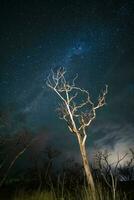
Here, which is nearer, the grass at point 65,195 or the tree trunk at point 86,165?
the grass at point 65,195

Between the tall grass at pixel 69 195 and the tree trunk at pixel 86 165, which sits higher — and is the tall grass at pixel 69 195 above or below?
below

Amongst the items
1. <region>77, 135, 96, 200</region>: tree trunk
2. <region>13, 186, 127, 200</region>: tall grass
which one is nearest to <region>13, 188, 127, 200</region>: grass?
<region>13, 186, 127, 200</region>: tall grass

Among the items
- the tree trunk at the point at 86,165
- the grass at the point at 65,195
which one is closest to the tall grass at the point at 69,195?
the grass at the point at 65,195

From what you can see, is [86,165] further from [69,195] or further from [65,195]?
[69,195]

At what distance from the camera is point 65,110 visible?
20.6 m

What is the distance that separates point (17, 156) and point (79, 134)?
10.6m

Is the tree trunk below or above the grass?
above

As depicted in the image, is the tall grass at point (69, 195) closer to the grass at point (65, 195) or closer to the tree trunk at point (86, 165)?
the grass at point (65, 195)

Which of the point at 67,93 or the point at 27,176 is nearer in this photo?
the point at 67,93

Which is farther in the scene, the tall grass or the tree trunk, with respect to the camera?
the tree trunk

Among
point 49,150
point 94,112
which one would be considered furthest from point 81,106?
point 49,150

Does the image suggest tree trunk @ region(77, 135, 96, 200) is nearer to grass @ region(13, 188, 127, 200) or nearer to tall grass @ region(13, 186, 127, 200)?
tall grass @ region(13, 186, 127, 200)

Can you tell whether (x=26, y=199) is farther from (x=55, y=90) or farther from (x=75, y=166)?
(x=75, y=166)

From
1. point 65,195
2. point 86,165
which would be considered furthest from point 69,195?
point 86,165
